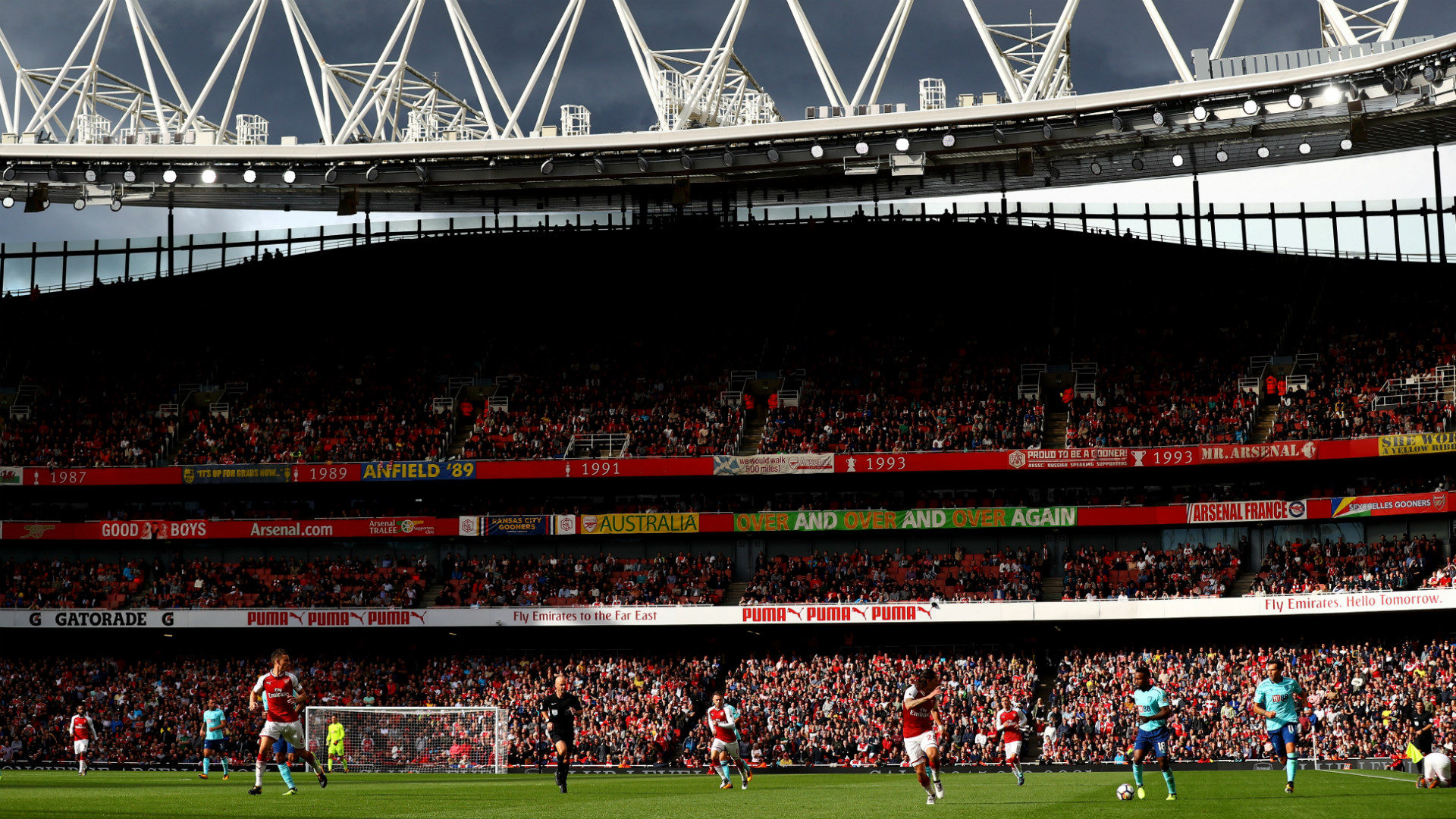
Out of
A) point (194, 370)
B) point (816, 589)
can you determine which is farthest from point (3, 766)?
point (816, 589)

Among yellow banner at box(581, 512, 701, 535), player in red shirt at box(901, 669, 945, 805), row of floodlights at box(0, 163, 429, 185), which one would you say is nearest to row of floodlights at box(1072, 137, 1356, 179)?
yellow banner at box(581, 512, 701, 535)

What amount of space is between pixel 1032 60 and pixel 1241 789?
25310 millimetres

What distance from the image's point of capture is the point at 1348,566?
42156mm

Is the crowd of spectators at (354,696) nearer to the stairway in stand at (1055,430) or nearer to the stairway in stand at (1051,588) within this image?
the stairway in stand at (1051,588)

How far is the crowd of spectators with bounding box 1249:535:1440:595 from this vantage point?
135 ft

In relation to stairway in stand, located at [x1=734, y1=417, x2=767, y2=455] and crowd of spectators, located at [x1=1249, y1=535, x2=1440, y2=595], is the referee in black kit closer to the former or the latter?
stairway in stand, located at [x1=734, y1=417, x2=767, y2=455]

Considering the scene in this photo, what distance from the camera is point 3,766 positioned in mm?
41344

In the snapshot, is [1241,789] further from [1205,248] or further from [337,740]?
[1205,248]

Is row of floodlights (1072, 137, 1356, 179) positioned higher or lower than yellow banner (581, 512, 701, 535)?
higher

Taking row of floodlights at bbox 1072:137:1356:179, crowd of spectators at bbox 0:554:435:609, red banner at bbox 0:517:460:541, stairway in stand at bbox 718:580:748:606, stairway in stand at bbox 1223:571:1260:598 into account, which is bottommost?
stairway in stand at bbox 1223:571:1260:598

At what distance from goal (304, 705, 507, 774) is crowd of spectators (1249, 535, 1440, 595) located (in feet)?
77.5

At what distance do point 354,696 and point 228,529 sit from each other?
8785mm

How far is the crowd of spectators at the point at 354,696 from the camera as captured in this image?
40.9 metres

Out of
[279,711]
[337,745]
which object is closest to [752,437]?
[337,745]
